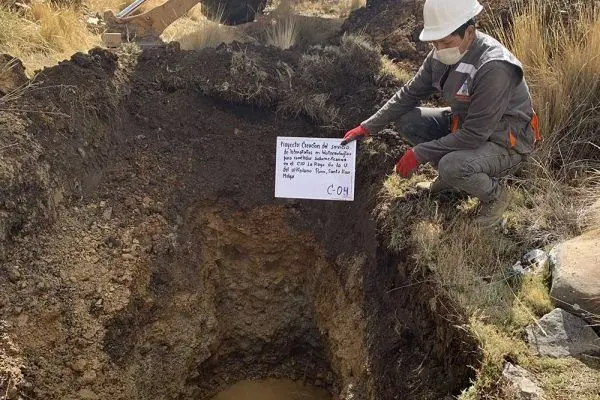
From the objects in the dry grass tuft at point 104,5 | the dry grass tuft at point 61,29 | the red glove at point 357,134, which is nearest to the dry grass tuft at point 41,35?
the dry grass tuft at point 61,29

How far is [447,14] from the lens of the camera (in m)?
2.98

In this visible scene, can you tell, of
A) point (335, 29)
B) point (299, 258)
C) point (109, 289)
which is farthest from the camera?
point (335, 29)

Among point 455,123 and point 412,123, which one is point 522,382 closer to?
point 455,123

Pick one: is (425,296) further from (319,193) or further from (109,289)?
(109,289)

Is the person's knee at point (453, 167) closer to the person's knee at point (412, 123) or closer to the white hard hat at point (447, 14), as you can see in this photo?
the person's knee at point (412, 123)

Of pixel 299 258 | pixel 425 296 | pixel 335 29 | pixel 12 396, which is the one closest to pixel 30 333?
pixel 12 396

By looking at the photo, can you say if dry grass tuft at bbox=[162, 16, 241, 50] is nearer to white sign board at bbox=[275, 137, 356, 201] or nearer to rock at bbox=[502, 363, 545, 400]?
white sign board at bbox=[275, 137, 356, 201]

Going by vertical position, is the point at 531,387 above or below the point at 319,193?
below

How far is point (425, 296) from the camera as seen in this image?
3.11m

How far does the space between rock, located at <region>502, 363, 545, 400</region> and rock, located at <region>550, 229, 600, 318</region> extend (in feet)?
1.56

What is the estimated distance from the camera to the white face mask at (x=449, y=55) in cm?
314

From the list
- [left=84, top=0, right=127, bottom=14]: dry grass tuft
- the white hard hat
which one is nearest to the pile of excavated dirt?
the white hard hat

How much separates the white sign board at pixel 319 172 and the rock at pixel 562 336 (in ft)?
5.16

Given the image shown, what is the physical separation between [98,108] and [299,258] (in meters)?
1.86
